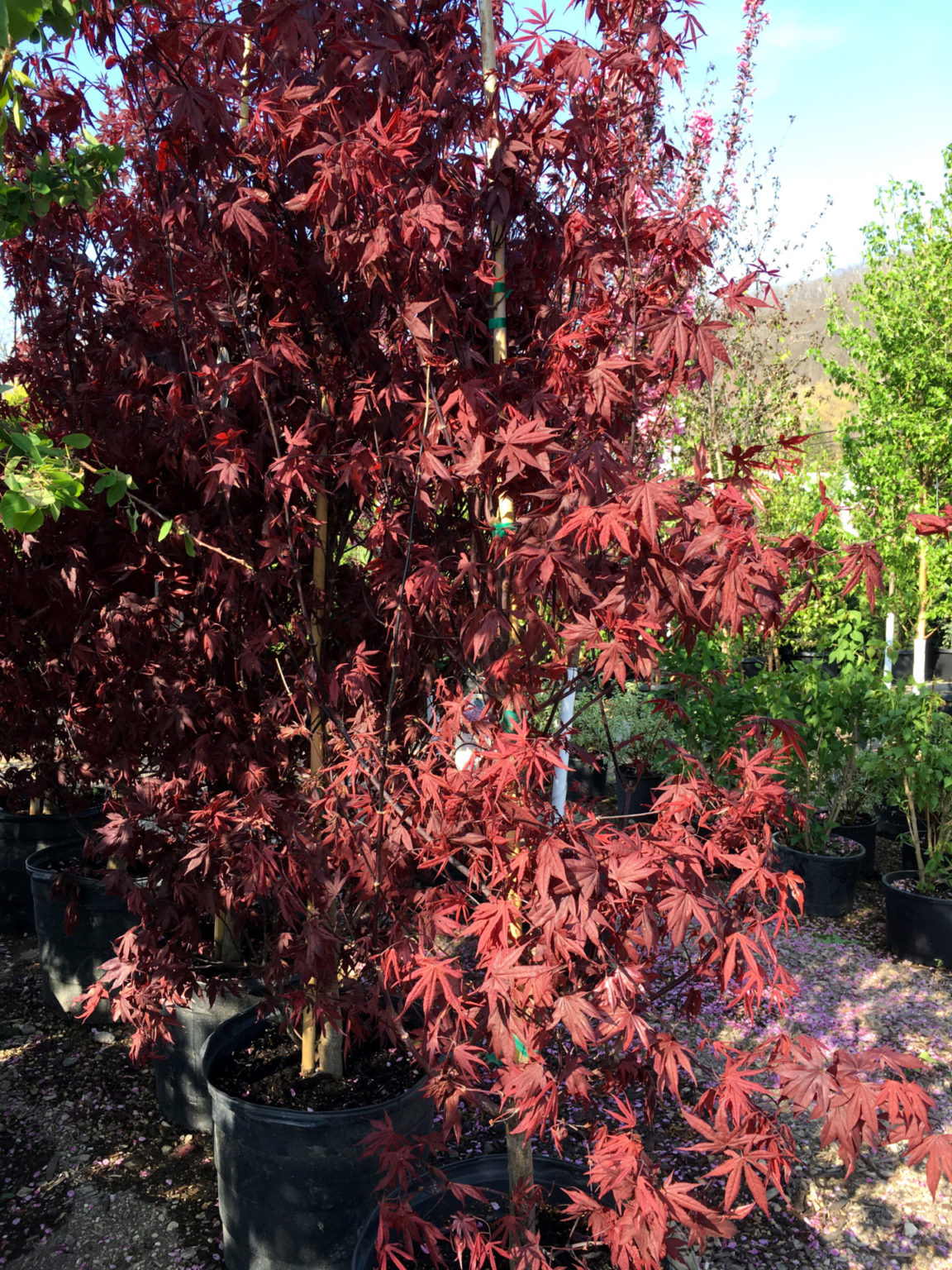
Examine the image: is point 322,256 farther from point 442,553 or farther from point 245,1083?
point 245,1083

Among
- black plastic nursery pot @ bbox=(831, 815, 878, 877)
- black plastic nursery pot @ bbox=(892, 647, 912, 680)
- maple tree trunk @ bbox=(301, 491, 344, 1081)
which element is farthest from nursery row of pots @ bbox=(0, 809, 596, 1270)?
black plastic nursery pot @ bbox=(892, 647, 912, 680)

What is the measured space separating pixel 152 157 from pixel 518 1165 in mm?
2365

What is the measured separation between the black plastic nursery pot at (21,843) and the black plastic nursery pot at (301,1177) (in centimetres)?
255

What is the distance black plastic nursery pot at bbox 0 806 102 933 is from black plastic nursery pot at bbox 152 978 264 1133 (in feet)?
5.64

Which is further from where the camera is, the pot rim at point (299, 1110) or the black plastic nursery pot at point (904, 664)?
the black plastic nursery pot at point (904, 664)

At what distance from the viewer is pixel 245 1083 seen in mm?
2480

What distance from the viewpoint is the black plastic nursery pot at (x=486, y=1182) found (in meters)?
1.93

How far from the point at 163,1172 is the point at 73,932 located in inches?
42.8

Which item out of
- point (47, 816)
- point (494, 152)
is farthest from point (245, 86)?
point (47, 816)

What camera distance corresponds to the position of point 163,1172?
2834 millimetres

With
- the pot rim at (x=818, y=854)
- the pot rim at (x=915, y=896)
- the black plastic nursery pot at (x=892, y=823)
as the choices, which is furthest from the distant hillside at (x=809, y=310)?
the pot rim at (x=915, y=896)

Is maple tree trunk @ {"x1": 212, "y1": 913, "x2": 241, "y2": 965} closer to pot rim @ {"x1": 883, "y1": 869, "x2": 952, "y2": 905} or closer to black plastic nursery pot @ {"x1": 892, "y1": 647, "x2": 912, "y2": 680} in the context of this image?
pot rim @ {"x1": 883, "y1": 869, "x2": 952, "y2": 905}

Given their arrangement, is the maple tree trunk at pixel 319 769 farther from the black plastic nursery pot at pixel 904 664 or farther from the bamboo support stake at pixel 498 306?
the black plastic nursery pot at pixel 904 664

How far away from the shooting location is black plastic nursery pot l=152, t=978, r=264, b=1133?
2.95m
